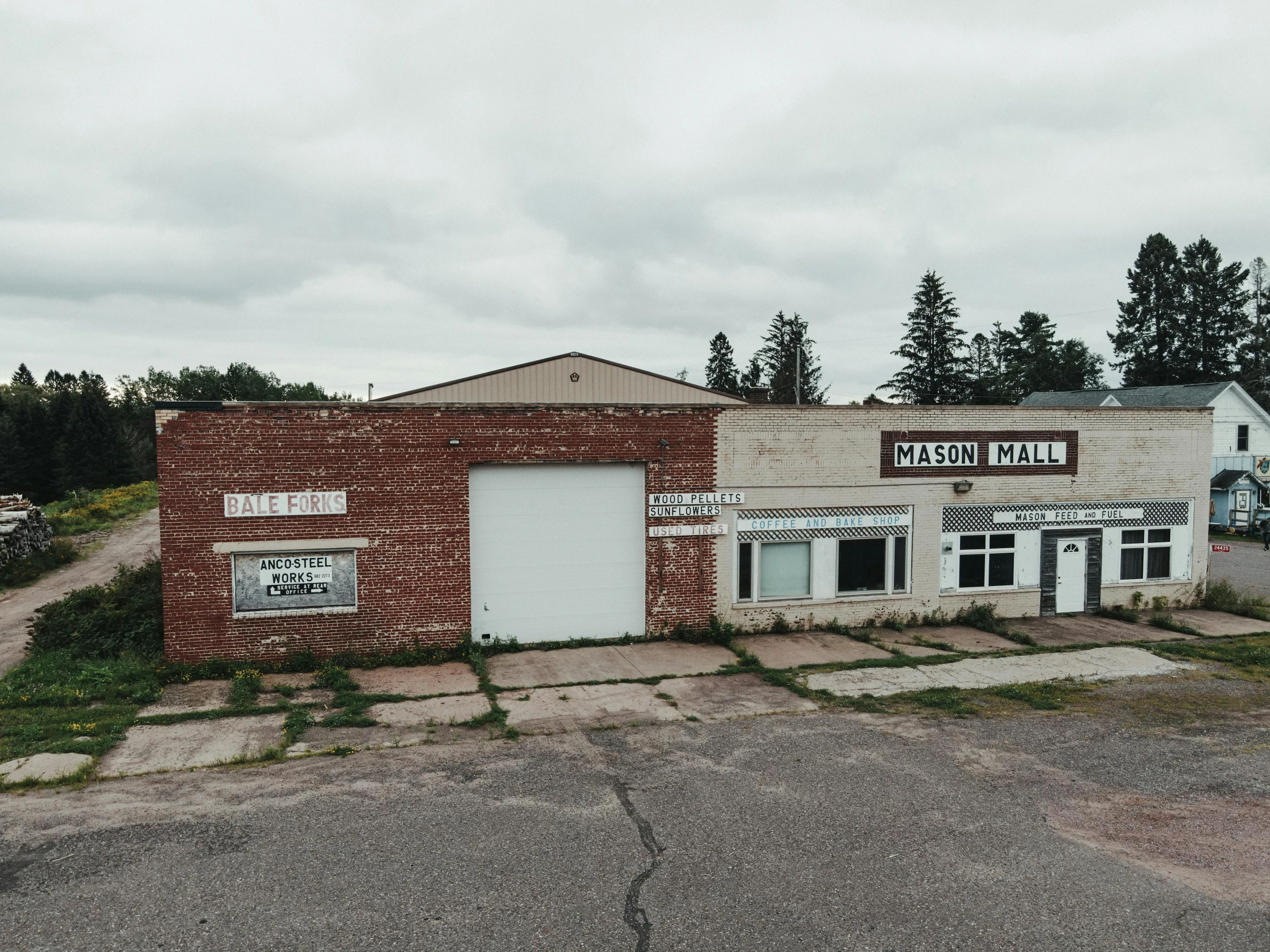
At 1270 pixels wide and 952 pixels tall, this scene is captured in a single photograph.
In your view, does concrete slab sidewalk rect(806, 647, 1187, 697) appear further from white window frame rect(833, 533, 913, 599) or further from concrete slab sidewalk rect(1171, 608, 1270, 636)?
concrete slab sidewalk rect(1171, 608, 1270, 636)

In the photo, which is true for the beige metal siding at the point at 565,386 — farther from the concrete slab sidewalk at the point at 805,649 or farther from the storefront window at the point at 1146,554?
the concrete slab sidewalk at the point at 805,649

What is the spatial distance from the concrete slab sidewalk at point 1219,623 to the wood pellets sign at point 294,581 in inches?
668

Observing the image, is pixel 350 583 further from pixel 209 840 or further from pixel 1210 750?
pixel 1210 750

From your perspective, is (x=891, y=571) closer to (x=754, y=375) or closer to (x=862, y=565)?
(x=862, y=565)

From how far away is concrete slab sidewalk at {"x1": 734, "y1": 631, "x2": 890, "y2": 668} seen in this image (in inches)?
563

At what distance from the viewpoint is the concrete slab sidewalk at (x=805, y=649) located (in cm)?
1430

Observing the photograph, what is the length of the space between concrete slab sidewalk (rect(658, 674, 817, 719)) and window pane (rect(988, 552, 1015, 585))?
7286 millimetres

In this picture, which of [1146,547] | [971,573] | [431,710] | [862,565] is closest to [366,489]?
[431,710]

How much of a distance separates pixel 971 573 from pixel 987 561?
44 centimetres

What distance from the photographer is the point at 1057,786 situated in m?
8.83

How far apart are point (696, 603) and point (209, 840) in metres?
9.81

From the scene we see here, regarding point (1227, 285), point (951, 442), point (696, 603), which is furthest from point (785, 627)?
point (1227, 285)

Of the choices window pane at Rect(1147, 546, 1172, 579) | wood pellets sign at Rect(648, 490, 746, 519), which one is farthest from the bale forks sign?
window pane at Rect(1147, 546, 1172, 579)

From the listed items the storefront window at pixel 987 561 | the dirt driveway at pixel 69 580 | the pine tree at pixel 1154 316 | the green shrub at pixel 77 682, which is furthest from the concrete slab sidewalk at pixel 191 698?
the pine tree at pixel 1154 316
